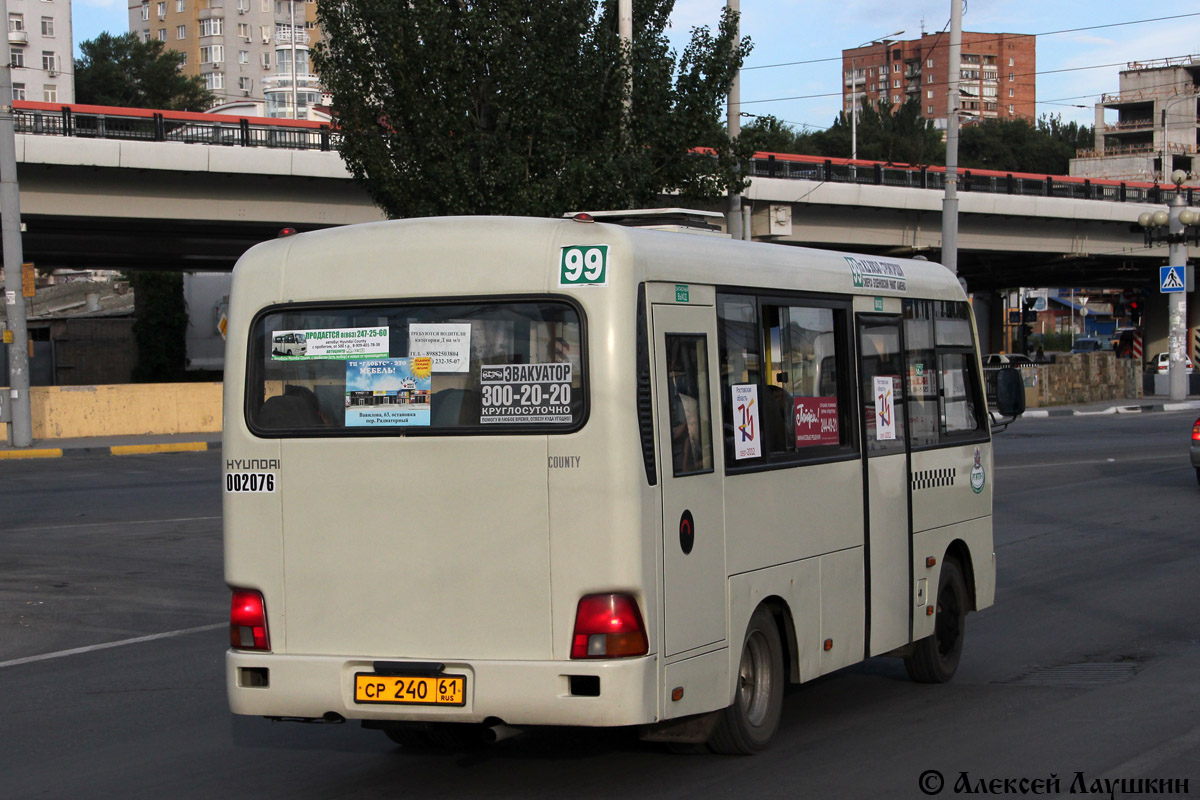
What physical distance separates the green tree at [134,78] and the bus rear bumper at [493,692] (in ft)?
378

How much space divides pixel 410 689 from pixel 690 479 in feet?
4.73

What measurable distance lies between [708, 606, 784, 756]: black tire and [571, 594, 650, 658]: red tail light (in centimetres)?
94

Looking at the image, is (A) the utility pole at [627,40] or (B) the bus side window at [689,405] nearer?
(B) the bus side window at [689,405]

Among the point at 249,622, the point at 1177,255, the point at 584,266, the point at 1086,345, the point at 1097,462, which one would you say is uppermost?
the point at 1177,255

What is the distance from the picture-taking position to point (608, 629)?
5391 millimetres

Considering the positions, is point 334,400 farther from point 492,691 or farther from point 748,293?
point 748,293

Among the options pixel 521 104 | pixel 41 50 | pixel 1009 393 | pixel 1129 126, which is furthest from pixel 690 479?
pixel 1129 126

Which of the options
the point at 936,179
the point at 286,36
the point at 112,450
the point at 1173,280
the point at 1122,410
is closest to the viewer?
the point at 112,450

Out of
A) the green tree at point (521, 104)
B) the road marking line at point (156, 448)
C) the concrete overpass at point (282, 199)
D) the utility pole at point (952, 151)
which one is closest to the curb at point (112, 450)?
the road marking line at point (156, 448)

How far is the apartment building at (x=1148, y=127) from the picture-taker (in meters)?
117

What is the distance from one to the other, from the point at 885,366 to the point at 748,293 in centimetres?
161

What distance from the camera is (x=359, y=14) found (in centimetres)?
2252

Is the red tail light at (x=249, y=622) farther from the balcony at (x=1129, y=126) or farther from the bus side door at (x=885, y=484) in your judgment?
the balcony at (x=1129, y=126)

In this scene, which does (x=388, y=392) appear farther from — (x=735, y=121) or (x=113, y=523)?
(x=735, y=121)
